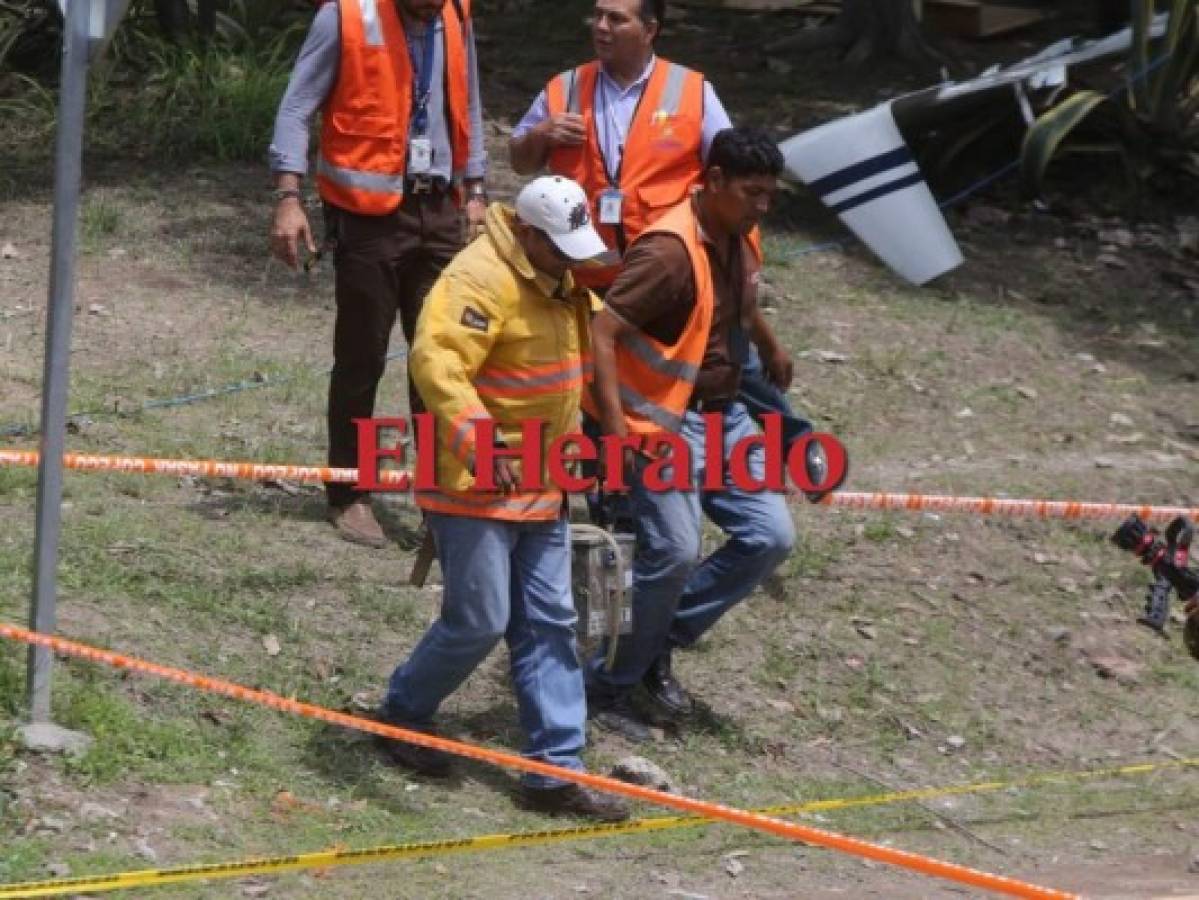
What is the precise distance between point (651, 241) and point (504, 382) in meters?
0.72

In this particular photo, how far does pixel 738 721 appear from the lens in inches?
297

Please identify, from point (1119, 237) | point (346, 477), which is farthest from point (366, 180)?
point (1119, 237)

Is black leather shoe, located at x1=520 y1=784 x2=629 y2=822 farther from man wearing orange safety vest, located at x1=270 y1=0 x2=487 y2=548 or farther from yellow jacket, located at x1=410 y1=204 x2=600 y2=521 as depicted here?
man wearing orange safety vest, located at x1=270 y1=0 x2=487 y2=548

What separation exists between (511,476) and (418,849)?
3.14ft

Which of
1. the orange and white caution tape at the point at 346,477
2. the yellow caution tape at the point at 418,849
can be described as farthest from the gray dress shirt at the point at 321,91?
the yellow caution tape at the point at 418,849

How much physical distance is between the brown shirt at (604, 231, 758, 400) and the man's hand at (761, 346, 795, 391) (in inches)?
9.4

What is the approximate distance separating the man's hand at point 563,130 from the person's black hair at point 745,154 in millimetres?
845

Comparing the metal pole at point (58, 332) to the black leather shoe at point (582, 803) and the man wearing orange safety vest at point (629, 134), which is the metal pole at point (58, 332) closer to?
the black leather shoe at point (582, 803)

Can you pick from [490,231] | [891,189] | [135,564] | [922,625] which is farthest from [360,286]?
[891,189]

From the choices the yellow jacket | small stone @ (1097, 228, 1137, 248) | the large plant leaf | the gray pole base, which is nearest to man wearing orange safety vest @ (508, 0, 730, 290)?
the yellow jacket

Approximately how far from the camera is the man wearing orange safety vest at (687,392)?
6.77m

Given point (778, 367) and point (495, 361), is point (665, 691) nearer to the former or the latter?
point (778, 367)

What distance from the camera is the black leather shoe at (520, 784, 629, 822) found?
21.2 feet

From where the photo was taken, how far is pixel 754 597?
27.5ft
